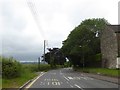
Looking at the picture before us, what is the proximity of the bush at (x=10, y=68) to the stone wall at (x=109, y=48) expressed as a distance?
32.8 m

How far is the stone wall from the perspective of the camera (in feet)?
208

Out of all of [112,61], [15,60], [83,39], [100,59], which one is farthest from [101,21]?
[15,60]

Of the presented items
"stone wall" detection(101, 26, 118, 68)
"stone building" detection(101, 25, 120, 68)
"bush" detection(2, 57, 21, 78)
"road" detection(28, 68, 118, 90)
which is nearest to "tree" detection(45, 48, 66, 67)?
"stone wall" detection(101, 26, 118, 68)

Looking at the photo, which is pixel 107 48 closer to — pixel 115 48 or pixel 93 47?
pixel 115 48

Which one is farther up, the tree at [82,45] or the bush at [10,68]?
the tree at [82,45]

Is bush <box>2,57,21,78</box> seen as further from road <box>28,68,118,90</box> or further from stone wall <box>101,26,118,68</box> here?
stone wall <box>101,26,118,68</box>

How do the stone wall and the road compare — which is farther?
the stone wall

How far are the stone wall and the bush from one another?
3280 centimetres

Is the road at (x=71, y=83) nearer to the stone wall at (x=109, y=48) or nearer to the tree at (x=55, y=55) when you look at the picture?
the stone wall at (x=109, y=48)

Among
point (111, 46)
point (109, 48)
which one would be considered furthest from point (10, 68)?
point (109, 48)

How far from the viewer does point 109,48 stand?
67.3 meters

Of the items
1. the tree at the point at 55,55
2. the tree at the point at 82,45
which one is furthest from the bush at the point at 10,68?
the tree at the point at 55,55

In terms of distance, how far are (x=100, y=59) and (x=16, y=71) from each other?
45.2m

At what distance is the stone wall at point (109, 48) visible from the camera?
2499 inches
